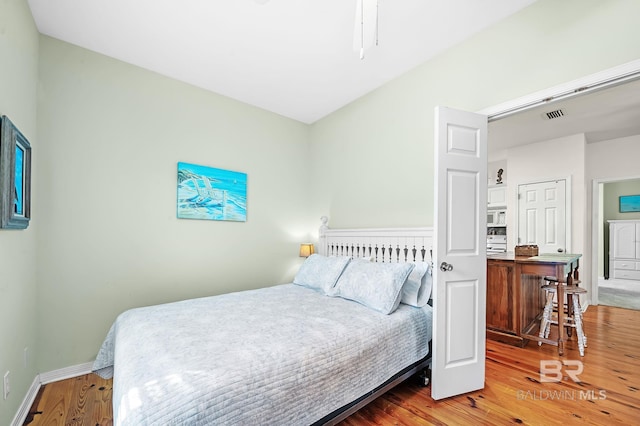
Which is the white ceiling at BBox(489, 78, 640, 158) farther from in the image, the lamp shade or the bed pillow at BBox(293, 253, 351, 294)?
the lamp shade

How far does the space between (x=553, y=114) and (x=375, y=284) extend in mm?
3590

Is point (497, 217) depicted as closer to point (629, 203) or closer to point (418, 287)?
point (629, 203)

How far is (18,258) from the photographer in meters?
1.88

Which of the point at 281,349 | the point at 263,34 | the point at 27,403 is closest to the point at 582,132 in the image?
the point at 263,34

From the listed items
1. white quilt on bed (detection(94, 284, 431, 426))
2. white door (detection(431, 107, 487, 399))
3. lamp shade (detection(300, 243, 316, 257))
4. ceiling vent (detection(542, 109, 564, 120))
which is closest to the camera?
white quilt on bed (detection(94, 284, 431, 426))

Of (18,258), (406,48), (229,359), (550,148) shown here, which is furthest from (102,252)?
(550,148)

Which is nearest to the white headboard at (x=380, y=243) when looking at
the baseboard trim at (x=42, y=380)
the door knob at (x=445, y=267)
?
the door knob at (x=445, y=267)

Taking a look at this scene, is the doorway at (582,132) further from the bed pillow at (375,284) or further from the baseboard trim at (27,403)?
the baseboard trim at (27,403)

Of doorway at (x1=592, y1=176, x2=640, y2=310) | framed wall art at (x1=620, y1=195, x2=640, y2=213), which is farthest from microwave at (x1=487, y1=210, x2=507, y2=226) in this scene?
framed wall art at (x1=620, y1=195, x2=640, y2=213)

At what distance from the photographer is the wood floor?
1822 millimetres

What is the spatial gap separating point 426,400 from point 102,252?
2964 millimetres

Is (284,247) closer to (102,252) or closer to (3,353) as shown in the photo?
(102,252)

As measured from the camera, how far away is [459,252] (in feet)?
6.98

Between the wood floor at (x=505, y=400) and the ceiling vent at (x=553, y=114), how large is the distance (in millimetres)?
2873
